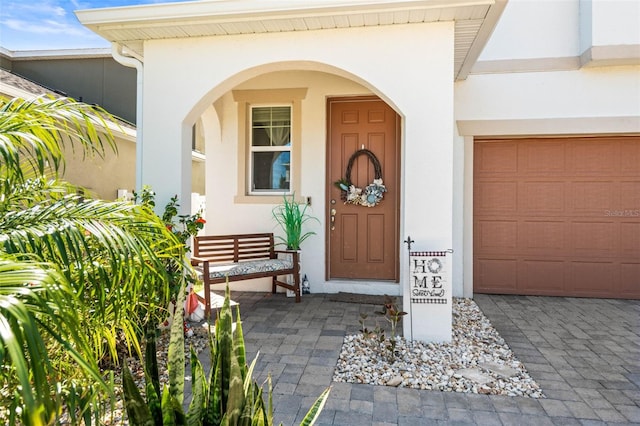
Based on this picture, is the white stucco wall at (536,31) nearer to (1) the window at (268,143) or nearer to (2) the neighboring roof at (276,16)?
(2) the neighboring roof at (276,16)

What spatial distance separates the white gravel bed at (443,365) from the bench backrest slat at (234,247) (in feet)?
6.37

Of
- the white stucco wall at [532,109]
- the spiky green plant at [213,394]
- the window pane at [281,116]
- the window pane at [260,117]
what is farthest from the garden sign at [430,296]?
the window pane at [260,117]

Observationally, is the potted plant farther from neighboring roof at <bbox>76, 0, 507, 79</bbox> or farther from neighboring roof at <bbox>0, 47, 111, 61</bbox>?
neighboring roof at <bbox>0, 47, 111, 61</bbox>

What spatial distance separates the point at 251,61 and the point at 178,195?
1.47 m

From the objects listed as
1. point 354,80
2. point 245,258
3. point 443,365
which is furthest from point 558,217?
point 245,258

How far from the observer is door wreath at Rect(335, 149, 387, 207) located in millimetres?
5207

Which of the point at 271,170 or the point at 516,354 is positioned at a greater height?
the point at 271,170

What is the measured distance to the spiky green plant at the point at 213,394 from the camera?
48.6 inches

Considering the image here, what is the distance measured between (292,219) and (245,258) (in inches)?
30.7

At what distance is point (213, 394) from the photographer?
1370 mm

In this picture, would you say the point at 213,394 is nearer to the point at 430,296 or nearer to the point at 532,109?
the point at 430,296

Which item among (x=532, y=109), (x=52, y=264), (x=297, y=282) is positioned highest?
(x=532, y=109)

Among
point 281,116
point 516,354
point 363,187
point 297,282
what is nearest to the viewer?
point 516,354

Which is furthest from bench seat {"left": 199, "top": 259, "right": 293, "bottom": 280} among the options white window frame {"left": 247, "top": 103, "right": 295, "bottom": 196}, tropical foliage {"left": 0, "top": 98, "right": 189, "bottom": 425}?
tropical foliage {"left": 0, "top": 98, "right": 189, "bottom": 425}
